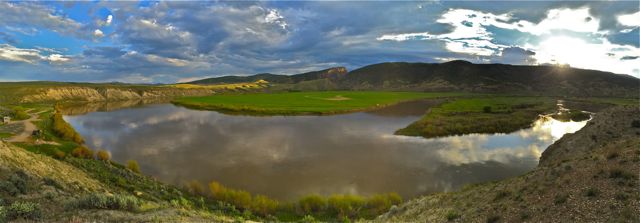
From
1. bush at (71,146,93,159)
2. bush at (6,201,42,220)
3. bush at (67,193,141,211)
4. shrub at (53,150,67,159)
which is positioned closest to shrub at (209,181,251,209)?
bush at (67,193,141,211)

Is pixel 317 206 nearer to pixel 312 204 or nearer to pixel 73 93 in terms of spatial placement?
pixel 312 204

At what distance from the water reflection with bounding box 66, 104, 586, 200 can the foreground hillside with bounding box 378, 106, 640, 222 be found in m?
8.82

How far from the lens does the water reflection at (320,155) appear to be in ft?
91.3

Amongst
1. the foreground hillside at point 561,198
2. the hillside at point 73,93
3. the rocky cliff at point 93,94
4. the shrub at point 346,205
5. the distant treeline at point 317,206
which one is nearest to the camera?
the foreground hillside at point 561,198

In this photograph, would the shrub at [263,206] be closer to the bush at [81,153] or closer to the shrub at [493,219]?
the shrub at [493,219]

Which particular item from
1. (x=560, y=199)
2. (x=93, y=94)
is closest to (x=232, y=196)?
(x=560, y=199)

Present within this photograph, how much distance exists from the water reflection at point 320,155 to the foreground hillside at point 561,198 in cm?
882

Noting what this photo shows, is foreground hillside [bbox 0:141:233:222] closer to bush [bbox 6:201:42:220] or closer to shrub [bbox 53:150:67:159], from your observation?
bush [bbox 6:201:42:220]

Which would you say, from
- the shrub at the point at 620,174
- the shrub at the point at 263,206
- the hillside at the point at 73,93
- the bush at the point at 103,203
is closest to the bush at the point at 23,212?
the bush at the point at 103,203

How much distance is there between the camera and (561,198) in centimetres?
1205

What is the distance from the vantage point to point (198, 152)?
127ft

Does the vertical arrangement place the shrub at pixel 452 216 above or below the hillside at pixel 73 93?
below

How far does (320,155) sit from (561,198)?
26.5 metres

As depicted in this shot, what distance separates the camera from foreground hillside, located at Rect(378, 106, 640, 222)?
10.8 m
